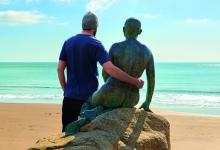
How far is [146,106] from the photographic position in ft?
17.4

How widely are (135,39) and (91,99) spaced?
828 millimetres

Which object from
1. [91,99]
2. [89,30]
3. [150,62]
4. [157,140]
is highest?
[89,30]

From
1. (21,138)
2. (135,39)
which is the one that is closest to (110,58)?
(135,39)

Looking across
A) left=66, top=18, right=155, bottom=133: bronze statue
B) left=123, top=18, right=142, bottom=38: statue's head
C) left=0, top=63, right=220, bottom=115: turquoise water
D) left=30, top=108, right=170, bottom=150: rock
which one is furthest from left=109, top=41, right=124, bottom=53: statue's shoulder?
left=0, top=63, right=220, bottom=115: turquoise water

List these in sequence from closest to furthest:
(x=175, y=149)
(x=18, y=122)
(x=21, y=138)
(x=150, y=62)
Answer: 1. (x=150, y=62)
2. (x=175, y=149)
3. (x=21, y=138)
4. (x=18, y=122)

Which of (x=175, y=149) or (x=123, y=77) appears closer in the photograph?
(x=123, y=77)

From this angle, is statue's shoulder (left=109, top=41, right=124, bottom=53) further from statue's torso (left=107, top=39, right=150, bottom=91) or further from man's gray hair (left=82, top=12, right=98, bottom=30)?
man's gray hair (left=82, top=12, right=98, bottom=30)

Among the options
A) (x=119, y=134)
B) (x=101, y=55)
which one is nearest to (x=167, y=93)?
(x=101, y=55)

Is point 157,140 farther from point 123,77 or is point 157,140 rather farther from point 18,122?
point 18,122

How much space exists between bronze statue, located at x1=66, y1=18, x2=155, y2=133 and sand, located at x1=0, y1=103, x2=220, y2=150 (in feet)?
16.4

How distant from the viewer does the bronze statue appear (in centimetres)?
505

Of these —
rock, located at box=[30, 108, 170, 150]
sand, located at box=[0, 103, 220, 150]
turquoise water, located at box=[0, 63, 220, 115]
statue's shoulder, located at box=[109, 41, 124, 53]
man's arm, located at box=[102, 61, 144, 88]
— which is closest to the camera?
rock, located at box=[30, 108, 170, 150]

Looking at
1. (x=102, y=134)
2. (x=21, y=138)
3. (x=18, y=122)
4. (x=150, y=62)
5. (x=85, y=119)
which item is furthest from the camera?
(x=18, y=122)

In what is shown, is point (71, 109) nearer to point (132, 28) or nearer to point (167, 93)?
point (132, 28)
